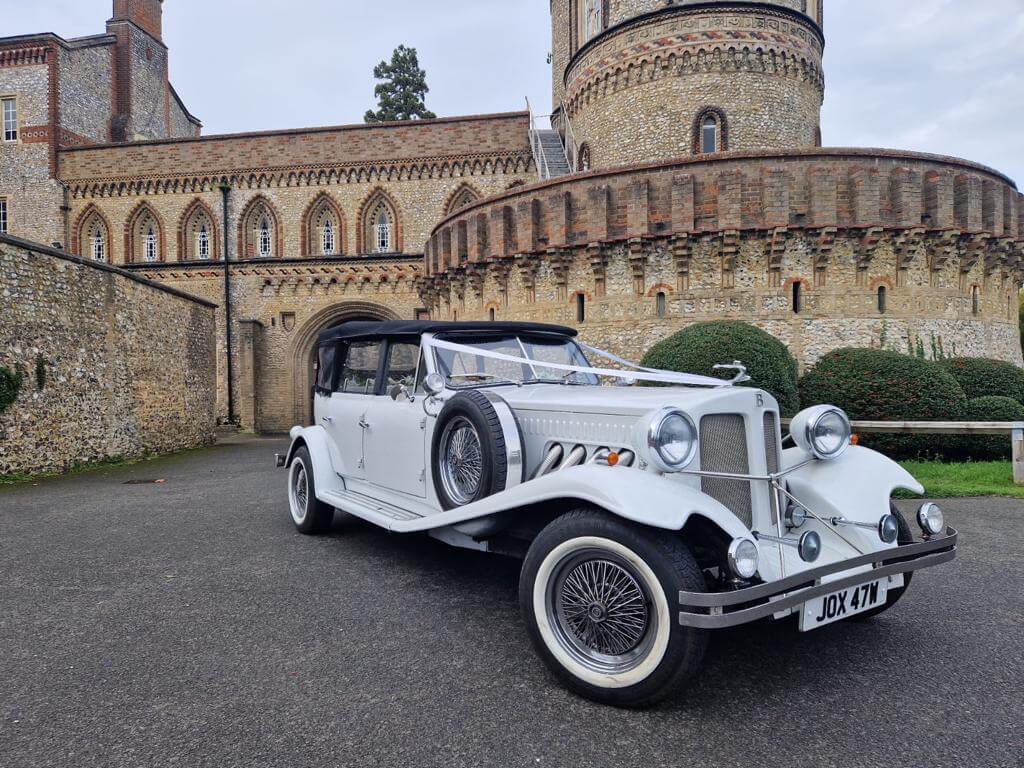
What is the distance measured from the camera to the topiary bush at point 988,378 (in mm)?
11297

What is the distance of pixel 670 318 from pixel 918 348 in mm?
4976

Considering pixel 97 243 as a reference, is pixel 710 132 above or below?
above

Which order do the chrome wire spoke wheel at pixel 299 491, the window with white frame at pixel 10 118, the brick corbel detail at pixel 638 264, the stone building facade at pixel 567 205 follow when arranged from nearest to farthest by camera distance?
the chrome wire spoke wheel at pixel 299 491 → the stone building facade at pixel 567 205 → the brick corbel detail at pixel 638 264 → the window with white frame at pixel 10 118

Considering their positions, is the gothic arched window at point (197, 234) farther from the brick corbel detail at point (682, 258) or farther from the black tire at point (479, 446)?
the black tire at point (479, 446)

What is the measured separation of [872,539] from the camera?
322cm

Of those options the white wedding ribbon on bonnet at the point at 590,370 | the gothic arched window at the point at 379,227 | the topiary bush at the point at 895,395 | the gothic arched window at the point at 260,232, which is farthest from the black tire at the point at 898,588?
the gothic arched window at the point at 260,232

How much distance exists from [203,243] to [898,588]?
87.3 feet

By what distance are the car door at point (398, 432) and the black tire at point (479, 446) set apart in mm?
340

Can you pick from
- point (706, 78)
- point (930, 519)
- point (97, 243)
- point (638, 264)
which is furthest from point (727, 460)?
point (97, 243)

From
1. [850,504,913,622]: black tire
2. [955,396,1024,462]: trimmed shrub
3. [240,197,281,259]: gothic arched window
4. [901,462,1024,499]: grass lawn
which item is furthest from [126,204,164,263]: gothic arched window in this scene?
[850,504,913,622]: black tire

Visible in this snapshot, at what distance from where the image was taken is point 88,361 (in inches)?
460

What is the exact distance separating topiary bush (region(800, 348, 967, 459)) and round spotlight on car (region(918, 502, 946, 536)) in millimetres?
6965

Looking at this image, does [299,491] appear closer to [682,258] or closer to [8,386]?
[8,386]

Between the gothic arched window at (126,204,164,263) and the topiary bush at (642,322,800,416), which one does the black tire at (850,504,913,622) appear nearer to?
the topiary bush at (642,322,800,416)
